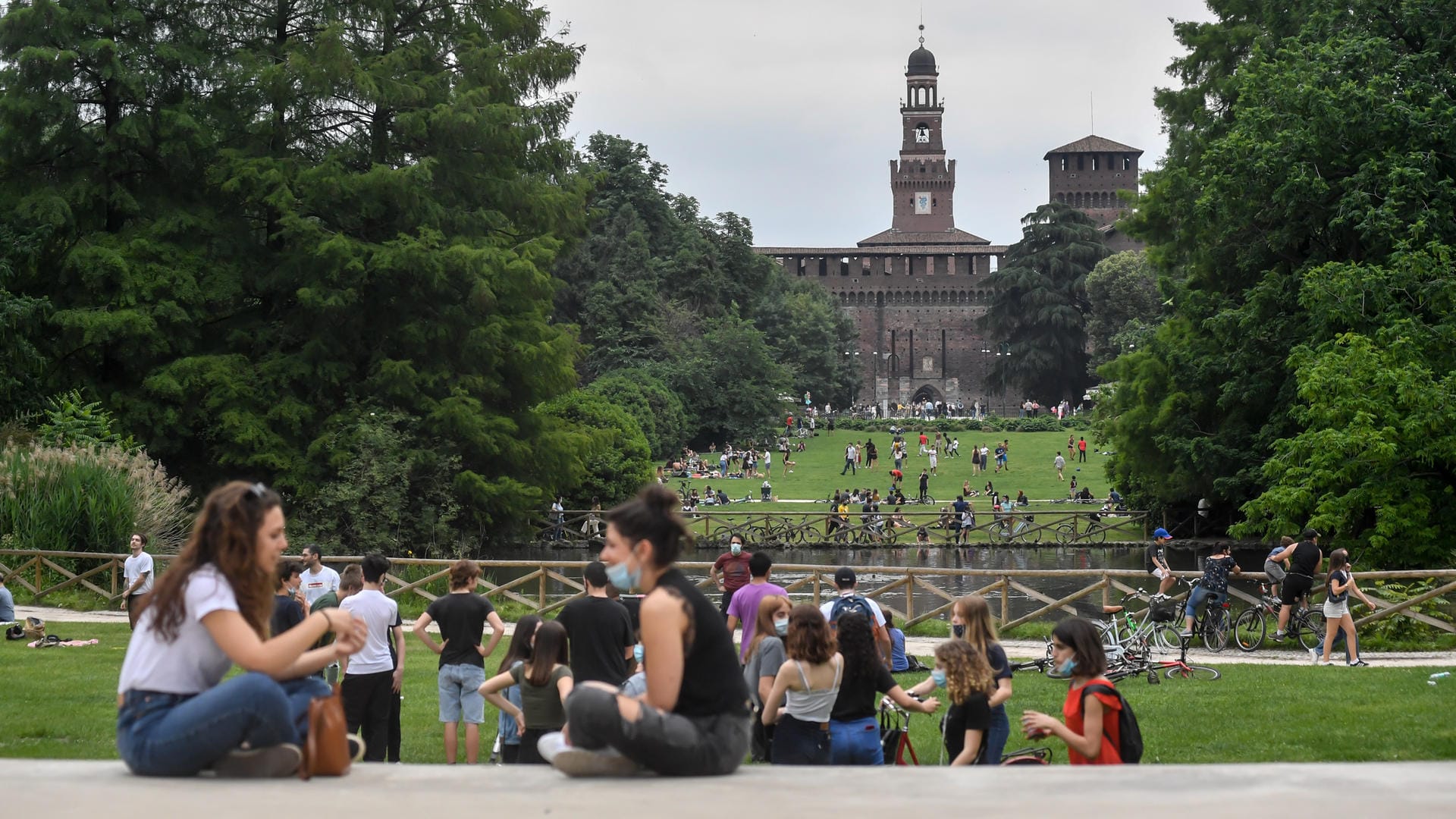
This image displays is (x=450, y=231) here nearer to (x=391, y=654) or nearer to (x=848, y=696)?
(x=391, y=654)

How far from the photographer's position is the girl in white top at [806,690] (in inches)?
248

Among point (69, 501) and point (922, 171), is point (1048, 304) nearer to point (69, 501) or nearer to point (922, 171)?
point (922, 171)

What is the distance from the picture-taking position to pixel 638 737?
14.6 ft

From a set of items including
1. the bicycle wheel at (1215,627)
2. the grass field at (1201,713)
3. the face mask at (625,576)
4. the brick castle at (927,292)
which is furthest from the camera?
the brick castle at (927,292)

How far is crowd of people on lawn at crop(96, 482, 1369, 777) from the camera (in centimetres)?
434

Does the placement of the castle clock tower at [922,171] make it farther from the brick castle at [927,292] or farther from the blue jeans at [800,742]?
the blue jeans at [800,742]

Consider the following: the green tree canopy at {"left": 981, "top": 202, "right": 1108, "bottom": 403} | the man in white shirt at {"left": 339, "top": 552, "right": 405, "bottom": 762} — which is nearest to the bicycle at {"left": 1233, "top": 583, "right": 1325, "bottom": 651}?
the man in white shirt at {"left": 339, "top": 552, "right": 405, "bottom": 762}

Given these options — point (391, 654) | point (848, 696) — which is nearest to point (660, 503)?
point (848, 696)

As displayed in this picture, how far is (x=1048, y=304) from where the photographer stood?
269ft

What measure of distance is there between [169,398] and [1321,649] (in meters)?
19.5

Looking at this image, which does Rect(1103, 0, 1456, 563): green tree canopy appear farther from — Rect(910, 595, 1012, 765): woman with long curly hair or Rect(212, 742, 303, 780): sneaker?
Rect(212, 742, 303, 780): sneaker

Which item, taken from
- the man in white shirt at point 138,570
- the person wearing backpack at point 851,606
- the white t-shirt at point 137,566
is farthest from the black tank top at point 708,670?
the white t-shirt at point 137,566

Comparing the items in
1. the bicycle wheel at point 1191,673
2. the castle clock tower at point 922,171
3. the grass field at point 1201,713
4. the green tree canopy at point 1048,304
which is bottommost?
the bicycle wheel at point 1191,673

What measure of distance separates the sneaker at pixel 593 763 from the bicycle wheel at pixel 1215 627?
38.6ft
